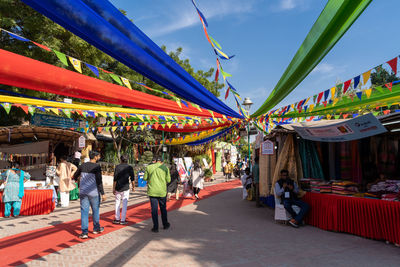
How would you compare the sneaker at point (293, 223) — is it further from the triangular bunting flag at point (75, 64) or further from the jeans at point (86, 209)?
the triangular bunting flag at point (75, 64)

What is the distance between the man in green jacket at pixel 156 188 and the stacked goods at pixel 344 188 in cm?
397

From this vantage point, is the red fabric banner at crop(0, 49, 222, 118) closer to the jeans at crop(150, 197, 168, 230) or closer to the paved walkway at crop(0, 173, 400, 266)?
the jeans at crop(150, 197, 168, 230)

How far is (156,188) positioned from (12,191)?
4.37 meters

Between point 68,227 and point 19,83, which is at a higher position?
point 19,83

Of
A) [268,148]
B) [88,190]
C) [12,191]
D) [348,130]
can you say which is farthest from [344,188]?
[12,191]

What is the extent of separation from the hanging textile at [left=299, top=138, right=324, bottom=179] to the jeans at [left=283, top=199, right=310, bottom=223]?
1.35 m

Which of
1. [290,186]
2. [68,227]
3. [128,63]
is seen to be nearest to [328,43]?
[128,63]

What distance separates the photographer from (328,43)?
3.37m

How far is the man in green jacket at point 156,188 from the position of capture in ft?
19.3

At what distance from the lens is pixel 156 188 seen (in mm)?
5945

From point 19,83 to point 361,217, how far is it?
637 centimetres

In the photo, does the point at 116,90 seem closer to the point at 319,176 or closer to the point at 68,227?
the point at 68,227

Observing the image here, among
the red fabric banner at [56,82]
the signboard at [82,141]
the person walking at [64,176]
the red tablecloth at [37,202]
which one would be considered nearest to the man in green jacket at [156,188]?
the red fabric banner at [56,82]

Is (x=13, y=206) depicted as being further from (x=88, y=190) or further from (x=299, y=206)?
(x=299, y=206)
